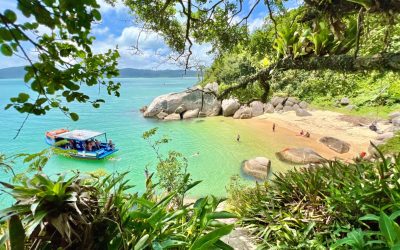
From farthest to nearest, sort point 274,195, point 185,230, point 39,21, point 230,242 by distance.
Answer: point 274,195 < point 230,242 < point 185,230 < point 39,21

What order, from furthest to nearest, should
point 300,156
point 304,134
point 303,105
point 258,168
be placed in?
point 303,105 → point 304,134 → point 300,156 → point 258,168

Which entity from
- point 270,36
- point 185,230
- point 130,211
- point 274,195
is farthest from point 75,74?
point 270,36

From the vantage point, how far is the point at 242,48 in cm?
496

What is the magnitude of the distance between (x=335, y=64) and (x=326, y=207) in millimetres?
1802

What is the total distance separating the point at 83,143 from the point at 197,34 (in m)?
15.1

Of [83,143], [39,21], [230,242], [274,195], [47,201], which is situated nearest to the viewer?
[39,21]

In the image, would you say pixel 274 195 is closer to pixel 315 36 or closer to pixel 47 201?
pixel 315 36

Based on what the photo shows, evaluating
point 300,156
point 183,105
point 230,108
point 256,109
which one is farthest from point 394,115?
point 183,105

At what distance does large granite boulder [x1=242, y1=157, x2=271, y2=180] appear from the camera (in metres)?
12.1

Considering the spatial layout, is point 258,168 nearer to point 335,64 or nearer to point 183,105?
point 335,64

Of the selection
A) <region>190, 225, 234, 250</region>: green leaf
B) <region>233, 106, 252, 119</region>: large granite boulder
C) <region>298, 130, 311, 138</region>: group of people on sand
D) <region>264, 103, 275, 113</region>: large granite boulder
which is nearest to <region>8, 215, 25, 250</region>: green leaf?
<region>190, 225, 234, 250</region>: green leaf

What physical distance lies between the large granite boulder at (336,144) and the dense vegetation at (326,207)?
11640 millimetres

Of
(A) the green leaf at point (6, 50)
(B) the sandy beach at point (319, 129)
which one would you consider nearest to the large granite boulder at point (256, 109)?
(B) the sandy beach at point (319, 129)

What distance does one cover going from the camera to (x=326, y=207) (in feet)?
11.6
